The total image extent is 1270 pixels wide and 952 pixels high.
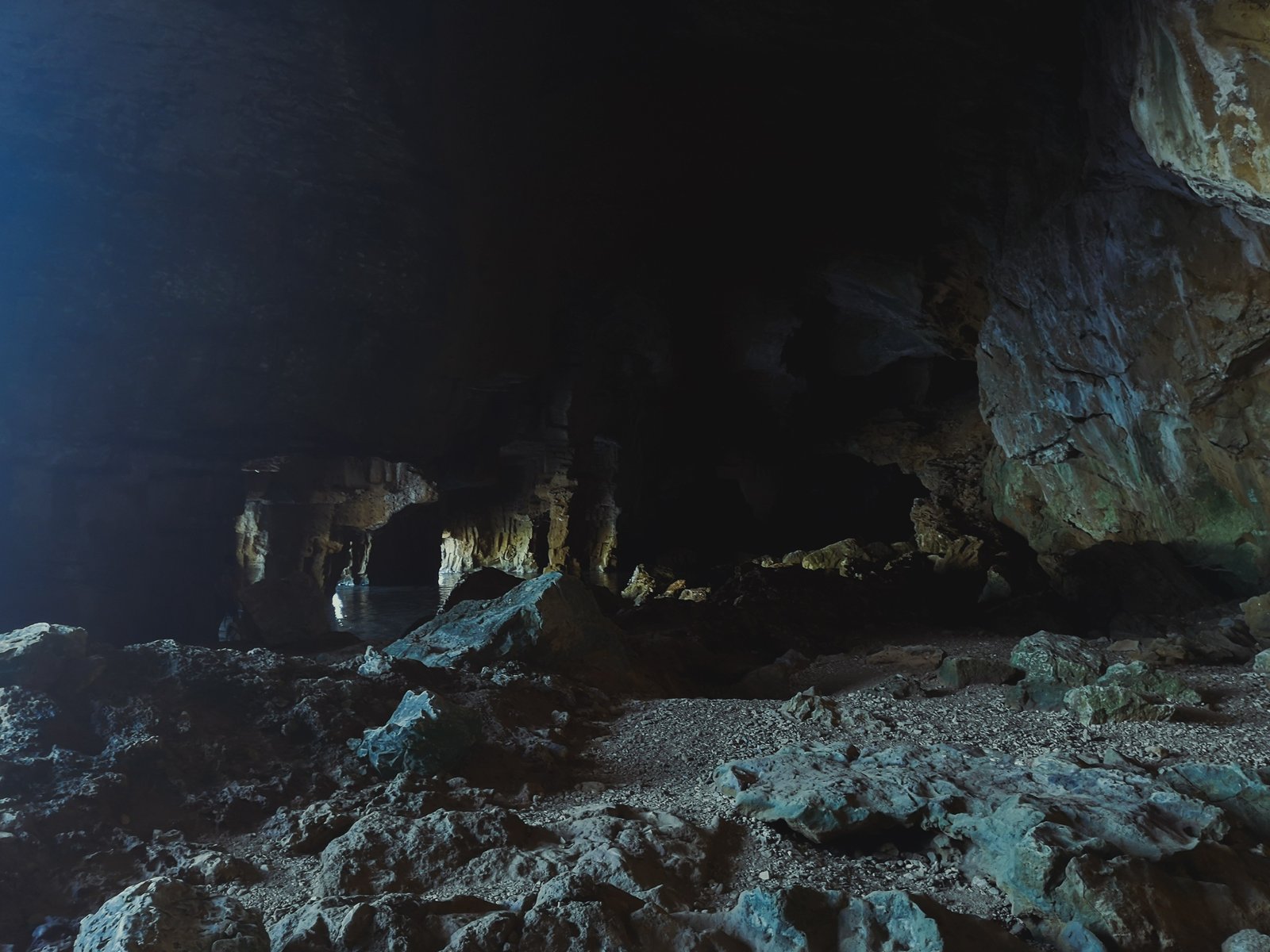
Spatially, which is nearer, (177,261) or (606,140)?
(177,261)

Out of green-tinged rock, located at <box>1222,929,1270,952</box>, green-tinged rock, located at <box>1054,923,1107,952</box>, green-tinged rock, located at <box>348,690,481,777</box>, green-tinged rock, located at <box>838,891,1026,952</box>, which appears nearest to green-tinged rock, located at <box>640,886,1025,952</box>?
green-tinged rock, located at <box>838,891,1026,952</box>

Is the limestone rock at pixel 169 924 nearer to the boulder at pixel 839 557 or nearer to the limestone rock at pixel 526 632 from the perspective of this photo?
the limestone rock at pixel 526 632

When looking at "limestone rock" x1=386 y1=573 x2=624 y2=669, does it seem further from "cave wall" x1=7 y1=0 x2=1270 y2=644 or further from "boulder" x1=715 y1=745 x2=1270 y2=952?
"cave wall" x1=7 y1=0 x2=1270 y2=644

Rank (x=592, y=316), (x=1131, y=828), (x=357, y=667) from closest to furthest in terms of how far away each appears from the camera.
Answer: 1. (x=1131, y=828)
2. (x=357, y=667)
3. (x=592, y=316)

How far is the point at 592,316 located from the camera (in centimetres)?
1449

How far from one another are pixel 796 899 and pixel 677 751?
202 centimetres

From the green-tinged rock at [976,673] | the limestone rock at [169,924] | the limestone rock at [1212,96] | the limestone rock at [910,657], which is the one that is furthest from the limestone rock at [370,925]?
the limestone rock at [910,657]

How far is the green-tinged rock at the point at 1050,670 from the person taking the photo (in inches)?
185

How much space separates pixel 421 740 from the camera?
373cm

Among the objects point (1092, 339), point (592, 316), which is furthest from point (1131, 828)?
point (592, 316)

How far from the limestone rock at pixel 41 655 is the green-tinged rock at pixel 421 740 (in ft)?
5.23

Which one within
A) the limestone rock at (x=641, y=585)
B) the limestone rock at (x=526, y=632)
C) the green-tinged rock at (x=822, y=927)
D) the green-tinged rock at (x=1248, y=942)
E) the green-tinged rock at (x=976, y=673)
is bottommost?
the limestone rock at (x=641, y=585)

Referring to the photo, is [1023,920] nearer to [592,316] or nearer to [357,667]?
[357,667]

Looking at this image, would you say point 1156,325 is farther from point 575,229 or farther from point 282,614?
point 282,614
